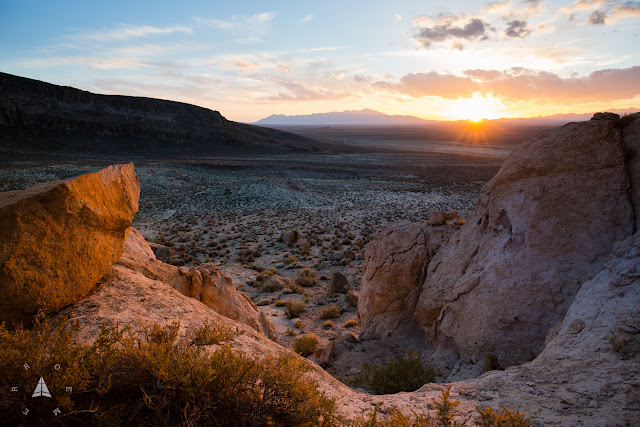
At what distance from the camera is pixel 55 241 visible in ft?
13.3

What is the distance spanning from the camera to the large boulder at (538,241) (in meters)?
5.58

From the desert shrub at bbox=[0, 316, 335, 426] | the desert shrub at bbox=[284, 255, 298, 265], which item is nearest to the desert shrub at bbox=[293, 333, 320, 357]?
the desert shrub at bbox=[0, 316, 335, 426]

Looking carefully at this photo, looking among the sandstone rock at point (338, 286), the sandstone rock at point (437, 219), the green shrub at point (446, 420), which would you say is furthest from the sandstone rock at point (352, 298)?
the green shrub at point (446, 420)

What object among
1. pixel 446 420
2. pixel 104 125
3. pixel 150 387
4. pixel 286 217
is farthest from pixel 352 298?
pixel 104 125

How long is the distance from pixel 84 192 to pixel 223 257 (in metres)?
13.0

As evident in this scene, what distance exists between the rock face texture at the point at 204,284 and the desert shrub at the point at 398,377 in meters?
2.42

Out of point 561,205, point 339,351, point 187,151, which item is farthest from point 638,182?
point 187,151

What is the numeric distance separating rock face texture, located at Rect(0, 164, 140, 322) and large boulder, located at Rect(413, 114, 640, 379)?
5777mm

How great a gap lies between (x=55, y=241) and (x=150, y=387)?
2.20 m

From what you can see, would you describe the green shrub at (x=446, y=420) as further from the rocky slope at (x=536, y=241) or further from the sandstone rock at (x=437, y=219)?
the sandstone rock at (x=437, y=219)

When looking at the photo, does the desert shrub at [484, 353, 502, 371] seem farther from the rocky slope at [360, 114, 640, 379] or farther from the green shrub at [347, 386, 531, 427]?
the green shrub at [347, 386, 531, 427]

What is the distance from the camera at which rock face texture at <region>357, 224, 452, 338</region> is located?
27.4 feet

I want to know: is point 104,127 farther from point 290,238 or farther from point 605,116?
point 605,116

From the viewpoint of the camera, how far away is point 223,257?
1708 cm
